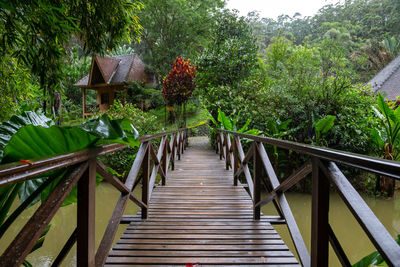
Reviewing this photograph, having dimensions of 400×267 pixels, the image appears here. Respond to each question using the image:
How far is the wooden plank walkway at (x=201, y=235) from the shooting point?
182cm

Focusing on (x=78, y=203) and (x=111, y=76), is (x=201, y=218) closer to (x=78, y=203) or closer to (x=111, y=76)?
(x=78, y=203)

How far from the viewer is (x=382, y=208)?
5.58m

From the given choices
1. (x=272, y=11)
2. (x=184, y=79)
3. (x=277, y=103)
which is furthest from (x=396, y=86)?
(x=272, y=11)

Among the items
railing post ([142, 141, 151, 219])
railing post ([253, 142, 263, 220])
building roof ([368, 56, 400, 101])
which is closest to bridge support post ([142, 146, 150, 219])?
railing post ([142, 141, 151, 219])

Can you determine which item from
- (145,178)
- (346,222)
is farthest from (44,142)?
(346,222)

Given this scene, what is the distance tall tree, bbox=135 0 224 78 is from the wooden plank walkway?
45.0 feet

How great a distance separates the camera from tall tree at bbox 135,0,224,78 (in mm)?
14664

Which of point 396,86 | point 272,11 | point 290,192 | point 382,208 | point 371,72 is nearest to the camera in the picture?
point 382,208

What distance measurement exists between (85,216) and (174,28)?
1661 cm

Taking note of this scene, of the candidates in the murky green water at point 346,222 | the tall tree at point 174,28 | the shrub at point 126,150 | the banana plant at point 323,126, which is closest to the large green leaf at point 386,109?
the banana plant at point 323,126

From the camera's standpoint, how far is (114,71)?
54.2 feet

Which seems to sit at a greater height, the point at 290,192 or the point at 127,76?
the point at 127,76

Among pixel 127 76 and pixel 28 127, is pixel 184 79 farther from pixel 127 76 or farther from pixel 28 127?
pixel 28 127

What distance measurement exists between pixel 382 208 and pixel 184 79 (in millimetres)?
7570
